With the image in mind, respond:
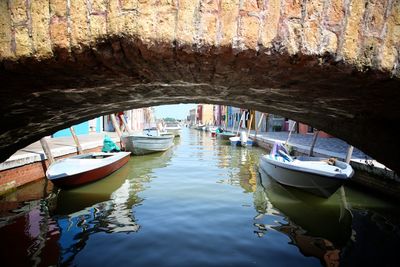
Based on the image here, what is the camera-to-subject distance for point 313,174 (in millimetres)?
8273

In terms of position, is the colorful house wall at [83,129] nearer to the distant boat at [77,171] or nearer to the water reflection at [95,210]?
the distant boat at [77,171]

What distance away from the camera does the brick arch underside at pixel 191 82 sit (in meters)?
1.57

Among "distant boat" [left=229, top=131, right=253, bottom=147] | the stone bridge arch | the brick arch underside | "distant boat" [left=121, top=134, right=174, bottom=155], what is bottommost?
"distant boat" [left=229, top=131, right=253, bottom=147]

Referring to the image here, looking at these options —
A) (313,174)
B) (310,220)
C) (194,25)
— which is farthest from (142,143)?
(194,25)

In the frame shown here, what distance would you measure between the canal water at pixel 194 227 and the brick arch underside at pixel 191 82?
2710mm

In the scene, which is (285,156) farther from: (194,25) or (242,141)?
(242,141)

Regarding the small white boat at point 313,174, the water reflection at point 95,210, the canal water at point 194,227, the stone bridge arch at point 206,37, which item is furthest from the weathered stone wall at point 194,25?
the small white boat at point 313,174

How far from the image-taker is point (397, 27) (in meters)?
1.58

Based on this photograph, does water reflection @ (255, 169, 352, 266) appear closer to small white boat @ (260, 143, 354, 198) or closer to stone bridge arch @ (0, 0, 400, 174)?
small white boat @ (260, 143, 354, 198)

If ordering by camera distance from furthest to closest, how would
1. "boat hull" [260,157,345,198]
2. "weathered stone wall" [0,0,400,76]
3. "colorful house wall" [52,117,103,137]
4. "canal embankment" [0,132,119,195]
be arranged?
"colorful house wall" [52,117,103,137]
"canal embankment" [0,132,119,195]
"boat hull" [260,157,345,198]
"weathered stone wall" [0,0,400,76]

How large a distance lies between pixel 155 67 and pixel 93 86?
2.14ft

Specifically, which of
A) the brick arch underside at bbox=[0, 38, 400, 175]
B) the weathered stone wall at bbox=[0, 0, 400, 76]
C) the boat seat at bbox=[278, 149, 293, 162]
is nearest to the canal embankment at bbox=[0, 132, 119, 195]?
the brick arch underside at bbox=[0, 38, 400, 175]

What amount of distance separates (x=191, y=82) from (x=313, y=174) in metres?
6.86

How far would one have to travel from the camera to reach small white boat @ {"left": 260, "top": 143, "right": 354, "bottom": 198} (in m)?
7.89
